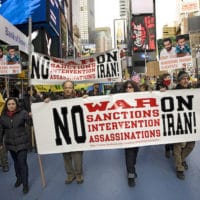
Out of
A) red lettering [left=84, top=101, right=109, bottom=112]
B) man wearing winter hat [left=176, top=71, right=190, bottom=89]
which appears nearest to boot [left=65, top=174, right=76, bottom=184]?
red lettering [left=84, top=101, right=109, bottom=112]

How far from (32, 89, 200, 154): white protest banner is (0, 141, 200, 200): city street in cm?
65

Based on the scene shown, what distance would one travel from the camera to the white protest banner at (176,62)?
35.8 ft

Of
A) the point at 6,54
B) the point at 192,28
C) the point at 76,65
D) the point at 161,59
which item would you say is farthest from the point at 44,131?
the point at 192,28

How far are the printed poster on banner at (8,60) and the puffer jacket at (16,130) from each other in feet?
11.6

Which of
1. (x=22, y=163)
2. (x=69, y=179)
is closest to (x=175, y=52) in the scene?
(x=69, y=179)

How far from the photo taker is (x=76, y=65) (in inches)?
416

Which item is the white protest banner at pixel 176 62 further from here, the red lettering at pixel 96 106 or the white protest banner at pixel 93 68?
the red lettering at pixel 96 106

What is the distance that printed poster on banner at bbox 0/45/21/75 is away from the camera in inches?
371

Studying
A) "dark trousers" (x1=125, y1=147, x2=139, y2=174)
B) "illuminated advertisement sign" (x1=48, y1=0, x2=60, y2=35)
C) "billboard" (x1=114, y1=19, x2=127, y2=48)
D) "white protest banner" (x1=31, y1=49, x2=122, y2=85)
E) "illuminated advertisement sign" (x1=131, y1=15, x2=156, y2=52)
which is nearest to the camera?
"dark trousers" (x1=125, y1=147, x2=139, y2=174)

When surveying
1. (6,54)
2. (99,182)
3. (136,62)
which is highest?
(136,62)

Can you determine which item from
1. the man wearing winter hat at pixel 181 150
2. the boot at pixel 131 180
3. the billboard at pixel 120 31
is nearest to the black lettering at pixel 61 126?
the boot at pixel 131 180

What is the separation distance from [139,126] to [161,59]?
17.3 feet

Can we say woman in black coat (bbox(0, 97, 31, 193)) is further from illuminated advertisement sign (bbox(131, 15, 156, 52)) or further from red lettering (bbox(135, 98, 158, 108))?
illuminated advertisement sign (bbox(131, 15, 156, 52))

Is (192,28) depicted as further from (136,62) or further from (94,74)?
(94,74)
